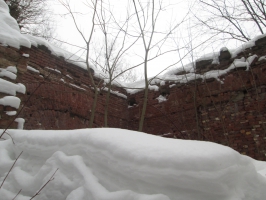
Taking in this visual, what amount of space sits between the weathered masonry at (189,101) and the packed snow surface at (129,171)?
98.2 inches

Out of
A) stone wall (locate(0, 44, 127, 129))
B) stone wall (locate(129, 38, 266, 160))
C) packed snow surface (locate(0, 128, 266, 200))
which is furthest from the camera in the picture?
stone wall (locate(129, 38, 266, 160))

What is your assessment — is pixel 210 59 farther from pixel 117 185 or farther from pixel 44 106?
pixel 117 185

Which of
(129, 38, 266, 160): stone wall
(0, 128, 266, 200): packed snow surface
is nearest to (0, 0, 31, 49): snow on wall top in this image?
(0, 128, 266, 200): packed snow surface

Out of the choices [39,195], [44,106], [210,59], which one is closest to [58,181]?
[39,195]

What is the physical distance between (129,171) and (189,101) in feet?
14.9

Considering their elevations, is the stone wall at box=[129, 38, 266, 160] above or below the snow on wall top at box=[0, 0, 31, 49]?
below

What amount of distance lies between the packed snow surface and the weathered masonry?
2.50m

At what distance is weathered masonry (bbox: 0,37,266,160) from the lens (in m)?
4.28

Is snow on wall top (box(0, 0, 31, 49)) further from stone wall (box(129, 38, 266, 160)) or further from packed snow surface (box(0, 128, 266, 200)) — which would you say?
stone wall (box(129, 38, 266, 160))

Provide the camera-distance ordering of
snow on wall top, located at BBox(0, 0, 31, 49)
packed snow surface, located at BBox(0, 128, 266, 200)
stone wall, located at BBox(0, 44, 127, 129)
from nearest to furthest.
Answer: packed snow surface, located at BBox(0, 128, 266, 200)
snow on wall top, located at BBox(0, 0, 31, 49)
stone wall, located at BBox(0, 44, 127, 129)

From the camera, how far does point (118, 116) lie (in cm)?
627

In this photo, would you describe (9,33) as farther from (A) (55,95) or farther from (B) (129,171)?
(B) (129,171)

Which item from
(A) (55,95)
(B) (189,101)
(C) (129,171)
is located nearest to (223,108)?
(B) (189,101)

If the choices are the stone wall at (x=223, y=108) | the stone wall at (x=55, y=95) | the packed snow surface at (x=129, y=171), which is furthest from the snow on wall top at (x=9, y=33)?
the stone wall at (x=223, y=108)
